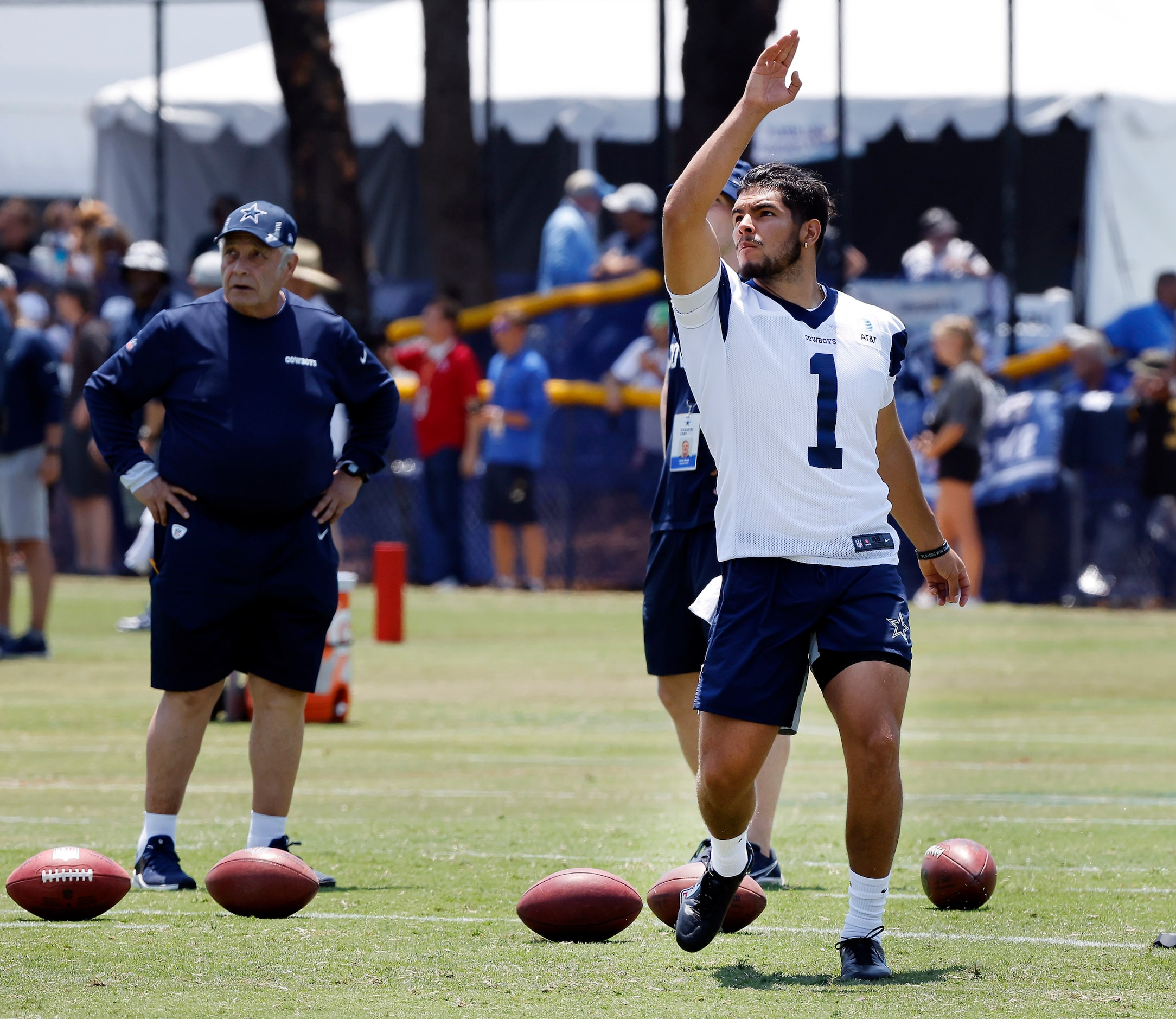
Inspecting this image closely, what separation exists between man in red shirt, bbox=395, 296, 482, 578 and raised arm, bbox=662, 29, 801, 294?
13699mm

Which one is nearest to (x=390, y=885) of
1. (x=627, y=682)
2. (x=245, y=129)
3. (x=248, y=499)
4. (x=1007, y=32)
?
(x=248, y=499)

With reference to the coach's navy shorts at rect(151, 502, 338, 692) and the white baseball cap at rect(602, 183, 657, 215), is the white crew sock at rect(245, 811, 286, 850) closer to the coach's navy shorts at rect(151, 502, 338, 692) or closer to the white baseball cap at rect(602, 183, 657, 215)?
the coach's navy shorts at rect(151, 502, 338, 692)

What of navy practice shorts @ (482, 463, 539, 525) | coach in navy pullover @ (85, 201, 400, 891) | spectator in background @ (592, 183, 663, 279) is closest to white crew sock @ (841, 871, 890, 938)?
coach in navy pullover @ (85, 201, 400, 891)

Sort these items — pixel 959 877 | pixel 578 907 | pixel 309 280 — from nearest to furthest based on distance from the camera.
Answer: pixel 578 907 < pixel 959 877 < pixel 309 280

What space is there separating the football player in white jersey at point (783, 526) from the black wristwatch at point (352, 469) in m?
1.92

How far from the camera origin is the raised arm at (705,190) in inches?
213

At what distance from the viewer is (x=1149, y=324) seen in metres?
19.7

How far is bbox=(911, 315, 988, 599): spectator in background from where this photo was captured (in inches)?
696

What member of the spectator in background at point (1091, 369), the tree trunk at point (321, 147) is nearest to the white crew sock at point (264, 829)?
the spectator in background at point (1091, 369)

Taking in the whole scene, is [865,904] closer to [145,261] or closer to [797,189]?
[797,189]

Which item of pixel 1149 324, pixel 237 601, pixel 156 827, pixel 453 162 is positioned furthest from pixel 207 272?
pixel 453 162

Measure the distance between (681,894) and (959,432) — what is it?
12.1 meters

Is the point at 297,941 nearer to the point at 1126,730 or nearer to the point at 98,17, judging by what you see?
the point at 1126,730

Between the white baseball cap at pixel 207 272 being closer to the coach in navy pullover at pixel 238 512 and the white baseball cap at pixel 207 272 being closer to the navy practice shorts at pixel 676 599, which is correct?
the coach in navy pullover at pixel 238 512
